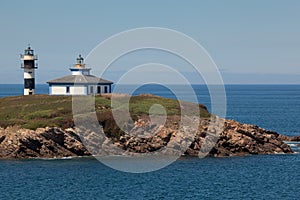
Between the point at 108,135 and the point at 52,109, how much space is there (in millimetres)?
13020

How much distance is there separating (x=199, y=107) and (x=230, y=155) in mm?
15120

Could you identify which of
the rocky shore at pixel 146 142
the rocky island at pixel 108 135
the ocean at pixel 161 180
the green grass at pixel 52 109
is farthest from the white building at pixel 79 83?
the ocean at pixel 161 180

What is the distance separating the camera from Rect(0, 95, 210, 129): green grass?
85.2 m

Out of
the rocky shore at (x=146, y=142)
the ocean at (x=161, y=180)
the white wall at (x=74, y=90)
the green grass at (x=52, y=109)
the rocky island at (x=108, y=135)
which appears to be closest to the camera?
the ocean at (x=161, y=180)

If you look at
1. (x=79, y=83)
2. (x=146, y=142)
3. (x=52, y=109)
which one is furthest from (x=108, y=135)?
(x=79, y=83)

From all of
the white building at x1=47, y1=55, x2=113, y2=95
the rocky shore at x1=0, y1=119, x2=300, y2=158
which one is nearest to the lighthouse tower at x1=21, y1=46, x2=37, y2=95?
the white building at x1=47, y1=55, x2=113, y2=95

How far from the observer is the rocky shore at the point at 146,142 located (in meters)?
79.6

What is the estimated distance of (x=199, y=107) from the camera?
97.7m

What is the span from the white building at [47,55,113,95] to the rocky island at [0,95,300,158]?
10375 millimetres

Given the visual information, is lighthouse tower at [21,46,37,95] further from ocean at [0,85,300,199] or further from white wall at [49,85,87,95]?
ocean at [0,85,300,199]

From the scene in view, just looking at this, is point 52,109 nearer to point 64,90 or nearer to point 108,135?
point 108,135

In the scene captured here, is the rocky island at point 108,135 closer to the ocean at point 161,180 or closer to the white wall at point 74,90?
the ocean at point 161,180

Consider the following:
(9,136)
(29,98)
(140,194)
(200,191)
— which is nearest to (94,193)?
(140,194)

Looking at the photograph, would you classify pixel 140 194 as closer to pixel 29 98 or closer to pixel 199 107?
pixel 199 107
